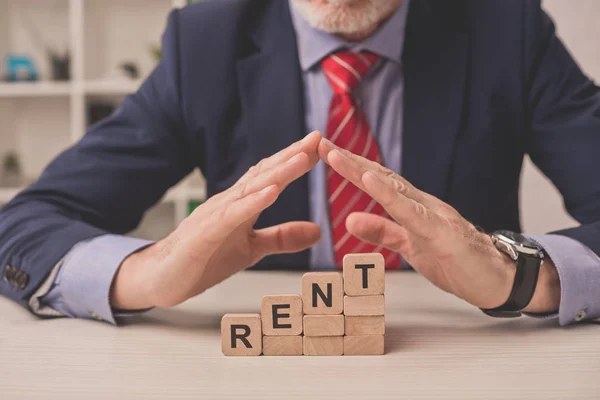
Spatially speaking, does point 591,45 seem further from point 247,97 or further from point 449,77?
point 247,97

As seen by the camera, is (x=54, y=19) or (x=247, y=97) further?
(x=54, y=19)

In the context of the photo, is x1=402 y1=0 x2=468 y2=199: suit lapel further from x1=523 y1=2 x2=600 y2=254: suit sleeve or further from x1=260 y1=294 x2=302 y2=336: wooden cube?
x1=260 y1=294 x2=302 y2=336: wooden cube

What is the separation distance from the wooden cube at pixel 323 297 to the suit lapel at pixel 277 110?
64 cm

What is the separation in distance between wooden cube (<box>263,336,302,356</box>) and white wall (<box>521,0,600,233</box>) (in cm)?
235

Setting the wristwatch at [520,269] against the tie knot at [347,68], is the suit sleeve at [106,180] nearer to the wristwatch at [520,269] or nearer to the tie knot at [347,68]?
the tie knot at [347,68]

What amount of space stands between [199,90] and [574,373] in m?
1.02

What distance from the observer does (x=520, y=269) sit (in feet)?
3.06

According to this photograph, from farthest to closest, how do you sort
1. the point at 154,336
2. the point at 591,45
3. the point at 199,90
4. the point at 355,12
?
1. the point at 591,45
2. the point at 199,90
3. the point at 355,12
4. the point at 154,336

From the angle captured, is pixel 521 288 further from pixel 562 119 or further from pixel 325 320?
pixel 562 119

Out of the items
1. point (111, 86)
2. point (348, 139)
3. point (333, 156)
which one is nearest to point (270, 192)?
point (333, 156)

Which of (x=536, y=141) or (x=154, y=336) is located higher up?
(x=536, y=141)

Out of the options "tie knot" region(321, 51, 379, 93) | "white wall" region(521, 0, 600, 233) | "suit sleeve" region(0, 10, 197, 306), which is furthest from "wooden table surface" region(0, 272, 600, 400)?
"white wall" region(521, 0, 600, 233)

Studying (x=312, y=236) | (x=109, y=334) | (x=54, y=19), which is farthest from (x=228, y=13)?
(x=54, y=19)

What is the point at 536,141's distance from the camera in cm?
145
